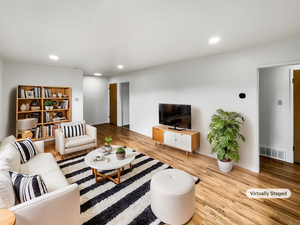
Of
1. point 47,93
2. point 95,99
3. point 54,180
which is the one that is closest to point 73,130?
point 47,93

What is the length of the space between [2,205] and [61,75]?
4.20m

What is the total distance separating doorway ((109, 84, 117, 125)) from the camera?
690cm

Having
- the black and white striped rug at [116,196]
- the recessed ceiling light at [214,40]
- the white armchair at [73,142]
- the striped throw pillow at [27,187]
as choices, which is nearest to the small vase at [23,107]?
the white armchair at [73,142]

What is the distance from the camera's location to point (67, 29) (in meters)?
2.03

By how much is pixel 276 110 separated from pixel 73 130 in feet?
16.3

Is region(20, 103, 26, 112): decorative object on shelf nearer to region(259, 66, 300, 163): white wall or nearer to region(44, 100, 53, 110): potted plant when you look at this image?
region(44, 100, 53, 110): potted plant

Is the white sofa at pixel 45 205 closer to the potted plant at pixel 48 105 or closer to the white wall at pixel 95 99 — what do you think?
the potted plant at pixel 48 105

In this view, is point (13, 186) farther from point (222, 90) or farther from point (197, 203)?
point (222, 90)

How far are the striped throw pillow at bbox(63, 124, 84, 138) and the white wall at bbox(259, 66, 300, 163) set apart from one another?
184 inches

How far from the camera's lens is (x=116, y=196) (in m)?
2.11

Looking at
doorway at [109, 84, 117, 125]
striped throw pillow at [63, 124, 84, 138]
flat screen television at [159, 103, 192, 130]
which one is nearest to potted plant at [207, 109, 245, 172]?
flat screen television at [159, 103, 192, 130]

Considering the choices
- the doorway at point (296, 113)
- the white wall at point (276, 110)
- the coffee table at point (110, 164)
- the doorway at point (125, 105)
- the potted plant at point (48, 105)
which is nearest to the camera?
the coffee table at point (110, 164)

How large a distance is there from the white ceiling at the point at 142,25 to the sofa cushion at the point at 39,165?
1.98 metres

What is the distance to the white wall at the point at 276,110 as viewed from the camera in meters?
3.21
